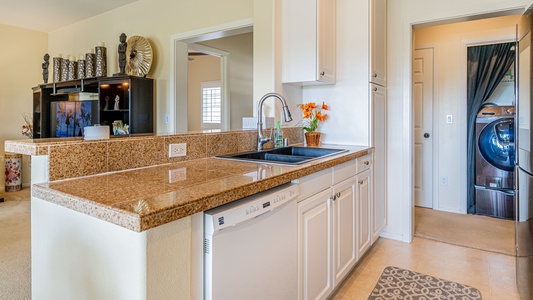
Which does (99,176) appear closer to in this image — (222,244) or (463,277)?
(222,244)

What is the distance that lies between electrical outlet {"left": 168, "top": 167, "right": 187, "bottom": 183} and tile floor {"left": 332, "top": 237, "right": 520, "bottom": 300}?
1.32 m

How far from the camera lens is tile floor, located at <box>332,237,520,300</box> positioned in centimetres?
211

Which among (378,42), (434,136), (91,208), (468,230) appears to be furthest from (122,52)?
(468,230)

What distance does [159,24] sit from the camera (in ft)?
13.0

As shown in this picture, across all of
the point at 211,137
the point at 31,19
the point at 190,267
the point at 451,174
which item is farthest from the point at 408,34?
the point at 31,19

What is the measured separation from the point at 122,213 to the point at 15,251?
8.67ft

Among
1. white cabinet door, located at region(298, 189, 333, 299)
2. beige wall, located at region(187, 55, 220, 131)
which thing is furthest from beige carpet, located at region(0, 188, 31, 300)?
beige wall, located at region(187, 55, 220, 131)

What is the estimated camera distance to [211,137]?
1831 mm

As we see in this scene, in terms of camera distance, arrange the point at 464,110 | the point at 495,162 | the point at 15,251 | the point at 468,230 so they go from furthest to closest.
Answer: the point at 464,110 < the point at 495,162 < the point at 468,230 < the point at 15,251

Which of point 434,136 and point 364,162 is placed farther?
point 434,136

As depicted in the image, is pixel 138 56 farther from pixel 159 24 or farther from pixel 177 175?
pixel 177 175

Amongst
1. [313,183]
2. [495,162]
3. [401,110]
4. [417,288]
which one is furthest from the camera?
[495,162]

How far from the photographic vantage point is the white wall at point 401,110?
288cm

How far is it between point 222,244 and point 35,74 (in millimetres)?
6020
